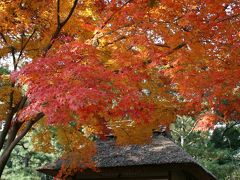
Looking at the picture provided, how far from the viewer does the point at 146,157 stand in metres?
11.8

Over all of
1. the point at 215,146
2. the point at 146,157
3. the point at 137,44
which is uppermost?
the point at 137,44

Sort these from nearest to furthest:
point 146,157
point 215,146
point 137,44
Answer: point 137,44 → point 146,157 → point 215,146

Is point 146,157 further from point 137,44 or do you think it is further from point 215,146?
point 215,146

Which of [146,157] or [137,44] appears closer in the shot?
[137,44]

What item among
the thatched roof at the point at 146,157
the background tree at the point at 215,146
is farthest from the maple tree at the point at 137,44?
the background tree at the point at 215,146

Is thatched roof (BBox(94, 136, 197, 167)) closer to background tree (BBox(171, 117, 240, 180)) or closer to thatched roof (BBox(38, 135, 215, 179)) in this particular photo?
thatched roof (BBox(38, 135, 215, 179))

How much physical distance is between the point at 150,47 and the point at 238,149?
22845 mm

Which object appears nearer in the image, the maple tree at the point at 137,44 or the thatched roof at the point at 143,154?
the maple tree at the point at 137,44

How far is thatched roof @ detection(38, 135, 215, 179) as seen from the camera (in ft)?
36.7

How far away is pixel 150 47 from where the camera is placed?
797 cm

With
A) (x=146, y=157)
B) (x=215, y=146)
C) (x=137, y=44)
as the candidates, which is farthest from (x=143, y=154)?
(x=215, y=146)

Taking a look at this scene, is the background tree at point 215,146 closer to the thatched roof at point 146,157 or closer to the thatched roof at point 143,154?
the thatched roof at point 146,157

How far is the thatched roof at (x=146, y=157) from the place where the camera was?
1119 cm

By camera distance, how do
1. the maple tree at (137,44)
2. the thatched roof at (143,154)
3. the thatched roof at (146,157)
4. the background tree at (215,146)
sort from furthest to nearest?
the background tree at (215,146), the thatched roof at (143,154), the thatched roof at (146,157), the maple tree at (137,44)
